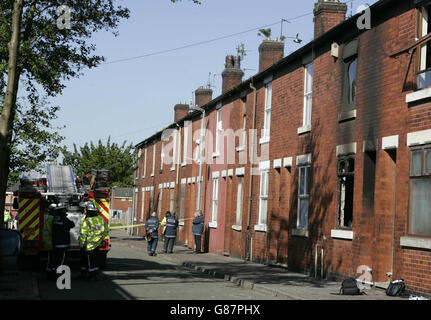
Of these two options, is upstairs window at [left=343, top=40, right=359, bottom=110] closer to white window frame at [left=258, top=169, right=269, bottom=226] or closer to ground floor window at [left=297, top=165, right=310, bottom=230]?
ground floor window at [left=297, top=165, right=310, bottom=230]

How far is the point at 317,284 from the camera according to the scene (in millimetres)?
17781

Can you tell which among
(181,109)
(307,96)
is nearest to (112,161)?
(181,109)

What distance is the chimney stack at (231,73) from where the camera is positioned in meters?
33.4

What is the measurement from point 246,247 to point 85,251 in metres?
10.7

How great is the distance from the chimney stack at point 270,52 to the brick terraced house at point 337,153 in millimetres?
39

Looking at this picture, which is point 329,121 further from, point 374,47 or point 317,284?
point 317,284

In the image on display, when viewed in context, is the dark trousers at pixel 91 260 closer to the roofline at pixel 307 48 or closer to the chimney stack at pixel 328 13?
the roofline at pixel 307 48

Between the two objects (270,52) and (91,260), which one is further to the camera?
(270,52)

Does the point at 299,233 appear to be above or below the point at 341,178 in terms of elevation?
below

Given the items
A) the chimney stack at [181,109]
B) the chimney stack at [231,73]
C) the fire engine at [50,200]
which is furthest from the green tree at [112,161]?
the fire engine at [50,200]

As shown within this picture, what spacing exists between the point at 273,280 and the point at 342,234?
81.4 inches

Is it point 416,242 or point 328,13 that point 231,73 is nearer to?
point 328,13

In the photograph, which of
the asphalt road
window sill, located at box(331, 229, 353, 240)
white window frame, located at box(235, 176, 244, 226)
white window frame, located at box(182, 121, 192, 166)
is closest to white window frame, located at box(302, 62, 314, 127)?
window sill, located at box(331, 229, 353, 240)

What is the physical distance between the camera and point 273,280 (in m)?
18.5
